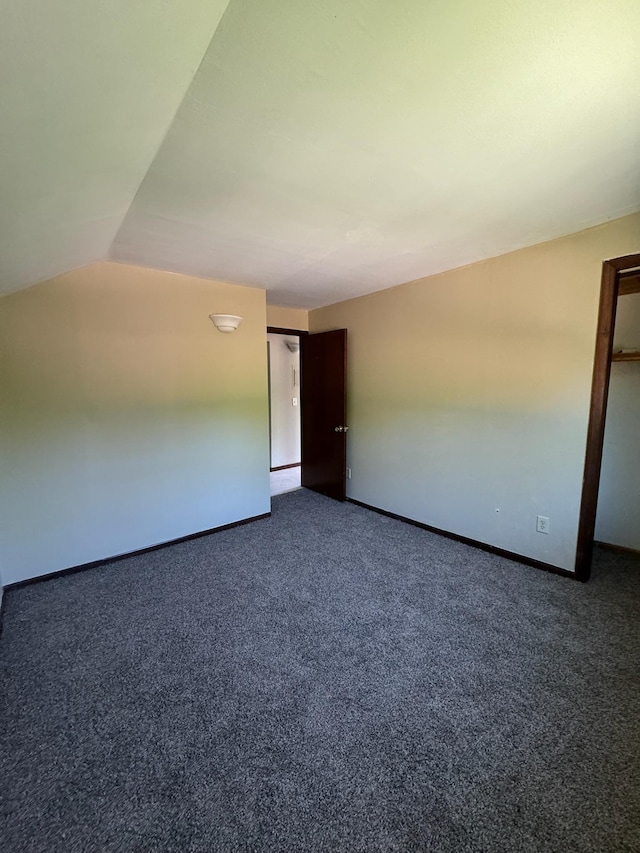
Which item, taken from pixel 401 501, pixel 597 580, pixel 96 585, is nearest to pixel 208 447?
pixel 96 585

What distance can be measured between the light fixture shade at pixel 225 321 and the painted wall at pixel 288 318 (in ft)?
3.74

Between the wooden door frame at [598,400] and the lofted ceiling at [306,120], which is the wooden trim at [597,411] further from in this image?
the lofted ceiling at [306,120]

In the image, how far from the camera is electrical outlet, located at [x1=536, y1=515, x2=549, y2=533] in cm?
259

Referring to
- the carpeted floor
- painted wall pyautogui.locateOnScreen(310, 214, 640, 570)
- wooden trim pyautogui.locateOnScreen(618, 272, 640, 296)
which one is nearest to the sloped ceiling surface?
the carpeted floor

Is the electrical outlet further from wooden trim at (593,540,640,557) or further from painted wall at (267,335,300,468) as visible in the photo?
painted wall at (267,335,300,468)

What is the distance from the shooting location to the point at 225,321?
309 cm

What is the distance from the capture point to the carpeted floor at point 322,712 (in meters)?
1.14

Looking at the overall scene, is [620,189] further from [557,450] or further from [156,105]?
[156,105]

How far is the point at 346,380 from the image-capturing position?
13.4 ft

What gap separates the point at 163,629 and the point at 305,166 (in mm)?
2569

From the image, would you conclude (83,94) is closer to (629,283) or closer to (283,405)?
(629,283)

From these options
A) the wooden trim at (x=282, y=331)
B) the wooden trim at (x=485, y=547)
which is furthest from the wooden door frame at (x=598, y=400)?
the wooden trim at (x=282, y=331)

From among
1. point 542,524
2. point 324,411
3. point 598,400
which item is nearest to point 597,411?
point 598,400

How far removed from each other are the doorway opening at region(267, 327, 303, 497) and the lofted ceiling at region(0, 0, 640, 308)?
343cm
